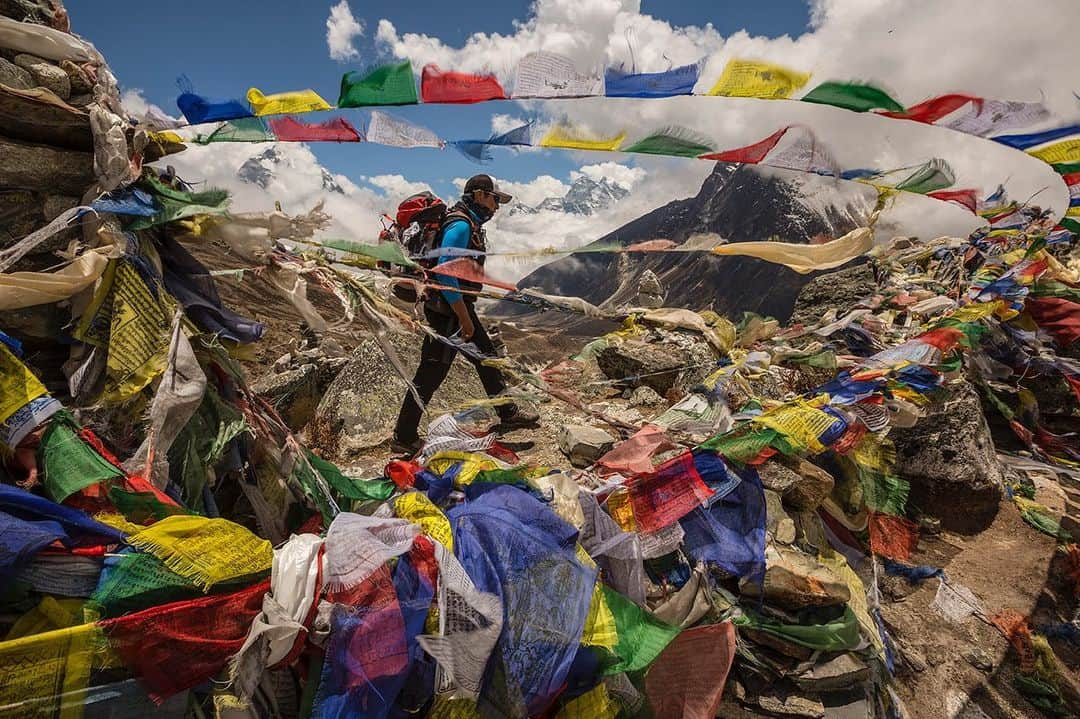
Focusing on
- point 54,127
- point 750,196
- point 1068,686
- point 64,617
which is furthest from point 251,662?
point 750,196

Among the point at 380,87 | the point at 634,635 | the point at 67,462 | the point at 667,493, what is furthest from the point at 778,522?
the point at 67,462

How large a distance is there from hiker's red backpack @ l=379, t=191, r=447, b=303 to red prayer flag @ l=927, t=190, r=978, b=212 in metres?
3.66

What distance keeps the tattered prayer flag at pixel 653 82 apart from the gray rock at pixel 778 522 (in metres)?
2.49

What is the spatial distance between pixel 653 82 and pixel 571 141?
0.53 metres

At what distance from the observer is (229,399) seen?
247 centimetres

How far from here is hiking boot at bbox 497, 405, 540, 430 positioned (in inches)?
236

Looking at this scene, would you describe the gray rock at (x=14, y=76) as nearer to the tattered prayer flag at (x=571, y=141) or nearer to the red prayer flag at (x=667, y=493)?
the tattered prayer flag at (x=571, y=141)

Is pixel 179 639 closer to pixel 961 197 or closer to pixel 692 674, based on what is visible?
pixel 692 674

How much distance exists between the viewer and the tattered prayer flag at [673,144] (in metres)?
2.71

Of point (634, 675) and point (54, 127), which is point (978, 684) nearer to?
point (634, 675)

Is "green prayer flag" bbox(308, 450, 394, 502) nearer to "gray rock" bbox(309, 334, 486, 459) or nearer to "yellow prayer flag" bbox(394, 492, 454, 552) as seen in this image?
"yellow prayer flag" bbox(394, 492, 454, 552)

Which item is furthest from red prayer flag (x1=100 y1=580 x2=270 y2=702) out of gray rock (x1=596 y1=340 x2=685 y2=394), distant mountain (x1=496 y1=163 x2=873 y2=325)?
distant mountain (x1=496 y1=163 x2=873 y2=325)

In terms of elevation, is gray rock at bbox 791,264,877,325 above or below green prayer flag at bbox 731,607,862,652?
above

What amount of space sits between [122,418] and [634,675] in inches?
89.2
